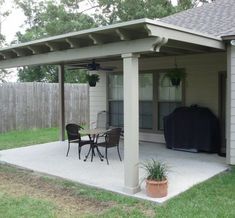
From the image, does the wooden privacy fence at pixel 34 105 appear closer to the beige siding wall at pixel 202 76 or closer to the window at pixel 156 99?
the window at pixel 156 99

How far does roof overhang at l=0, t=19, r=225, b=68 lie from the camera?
5180 mm

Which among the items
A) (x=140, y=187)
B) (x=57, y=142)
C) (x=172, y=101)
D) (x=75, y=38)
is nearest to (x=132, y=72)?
(x=75, y=38)

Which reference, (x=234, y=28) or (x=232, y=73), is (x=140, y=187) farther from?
(x=234, y=28)

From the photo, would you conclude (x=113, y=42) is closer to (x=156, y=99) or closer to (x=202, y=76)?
(x=202, y=76)

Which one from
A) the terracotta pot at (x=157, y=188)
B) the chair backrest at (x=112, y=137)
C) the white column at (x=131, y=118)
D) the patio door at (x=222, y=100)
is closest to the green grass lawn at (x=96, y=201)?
the terracotta pot at (x=157, y=188)

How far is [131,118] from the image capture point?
18.2ft

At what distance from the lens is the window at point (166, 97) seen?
9891 millimetres

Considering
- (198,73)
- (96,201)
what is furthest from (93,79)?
(96,201)

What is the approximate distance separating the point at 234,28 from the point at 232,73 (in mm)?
1045

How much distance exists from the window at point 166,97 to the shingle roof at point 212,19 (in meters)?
1.63

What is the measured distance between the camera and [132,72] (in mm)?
5477

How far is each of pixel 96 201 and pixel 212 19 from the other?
616 centimetres

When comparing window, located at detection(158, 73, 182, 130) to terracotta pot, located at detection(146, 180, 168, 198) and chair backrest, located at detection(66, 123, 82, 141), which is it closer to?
chair backrest, located at detection(66, 123, 82, 141)

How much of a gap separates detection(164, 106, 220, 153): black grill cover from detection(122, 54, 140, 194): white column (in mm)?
3591
